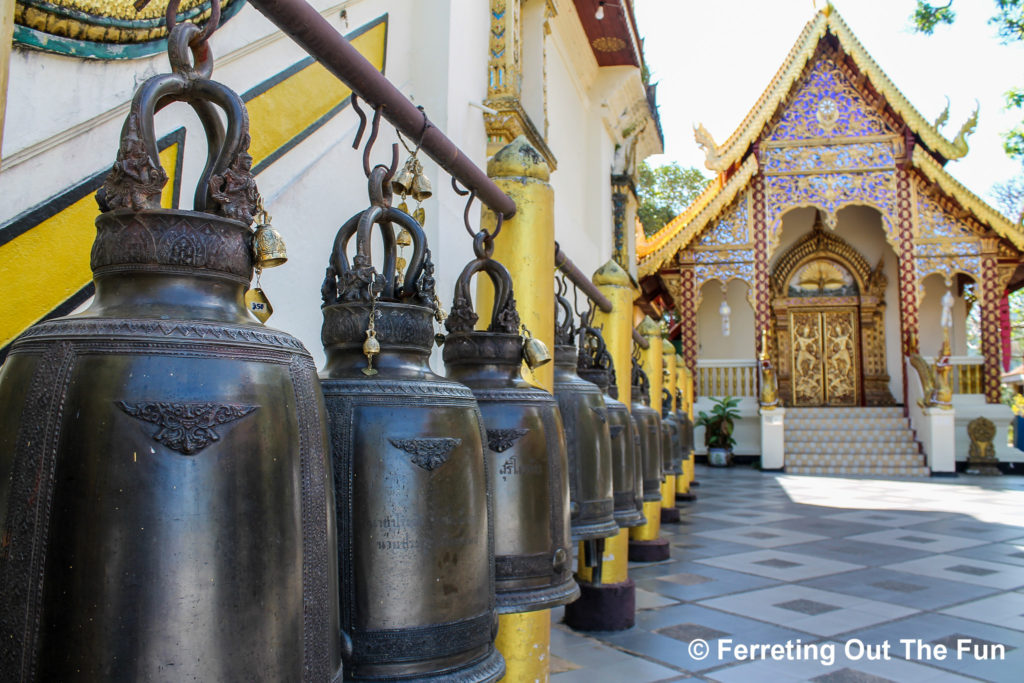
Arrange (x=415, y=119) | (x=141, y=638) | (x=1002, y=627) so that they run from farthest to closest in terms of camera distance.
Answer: (x=1002, y=627), (x=415, y=119), (x=141, y=638)

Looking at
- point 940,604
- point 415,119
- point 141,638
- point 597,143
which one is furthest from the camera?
point 597,143

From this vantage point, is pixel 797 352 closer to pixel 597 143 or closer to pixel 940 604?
pixel 597 143

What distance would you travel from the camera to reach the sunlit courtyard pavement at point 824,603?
3.67 m

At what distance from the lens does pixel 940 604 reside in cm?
484

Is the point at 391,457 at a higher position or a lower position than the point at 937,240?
lower

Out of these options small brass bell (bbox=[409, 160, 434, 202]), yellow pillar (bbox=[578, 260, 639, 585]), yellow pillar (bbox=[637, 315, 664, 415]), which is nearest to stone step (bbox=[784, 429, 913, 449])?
yellow pillar (bbox=[637, 315, 664, 415])

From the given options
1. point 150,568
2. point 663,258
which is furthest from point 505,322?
point 663,258

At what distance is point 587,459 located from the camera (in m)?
2.52

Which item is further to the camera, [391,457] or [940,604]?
[940,604]

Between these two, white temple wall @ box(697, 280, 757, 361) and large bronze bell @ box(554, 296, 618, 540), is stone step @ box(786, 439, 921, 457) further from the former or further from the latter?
large bronze bell @ box(554, 296, 618, 540)

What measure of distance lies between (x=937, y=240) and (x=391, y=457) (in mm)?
16673

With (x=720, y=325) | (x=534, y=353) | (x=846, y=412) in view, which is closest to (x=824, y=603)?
(x=534, y=353)

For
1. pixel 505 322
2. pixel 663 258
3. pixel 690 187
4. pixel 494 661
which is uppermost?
pixel 690 187

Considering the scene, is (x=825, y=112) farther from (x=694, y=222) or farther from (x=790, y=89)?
(x=694, y=222)
